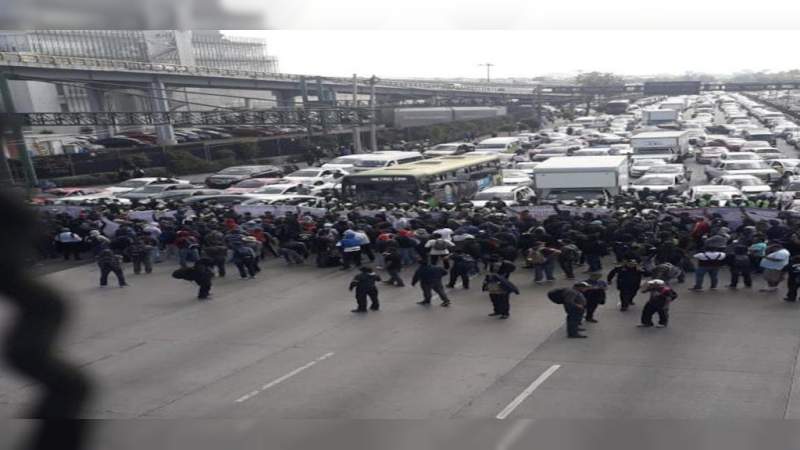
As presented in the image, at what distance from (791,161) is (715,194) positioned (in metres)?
9.04

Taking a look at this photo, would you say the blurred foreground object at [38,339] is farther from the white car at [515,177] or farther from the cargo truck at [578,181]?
the white car at [515,177]

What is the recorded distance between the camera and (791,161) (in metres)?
A: 23.2

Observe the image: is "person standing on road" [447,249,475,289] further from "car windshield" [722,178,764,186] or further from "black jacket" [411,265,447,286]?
"car windshield" [722,178,764,186]

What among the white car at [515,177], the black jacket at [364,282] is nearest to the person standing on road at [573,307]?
the black jacket at [364,282]

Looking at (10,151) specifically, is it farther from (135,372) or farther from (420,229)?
(420,229)

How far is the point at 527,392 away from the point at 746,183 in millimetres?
15354

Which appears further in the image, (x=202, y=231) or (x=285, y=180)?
(x=285, y=180)

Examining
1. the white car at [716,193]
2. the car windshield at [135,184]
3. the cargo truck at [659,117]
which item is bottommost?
the cargo truck at [659,117]

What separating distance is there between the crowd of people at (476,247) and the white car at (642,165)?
982cm

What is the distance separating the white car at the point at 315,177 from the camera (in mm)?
23391

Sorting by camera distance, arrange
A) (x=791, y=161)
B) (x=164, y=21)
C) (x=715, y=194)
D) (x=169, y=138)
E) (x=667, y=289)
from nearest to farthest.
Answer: (x=164, y=21) < (x=667, y=289) < (x=715, y=194) < (x=791, y=161) < (x=169, y=138)

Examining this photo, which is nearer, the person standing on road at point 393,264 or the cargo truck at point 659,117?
the person standing on road at point 393,264

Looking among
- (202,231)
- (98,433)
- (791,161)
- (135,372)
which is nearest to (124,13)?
(98,433)

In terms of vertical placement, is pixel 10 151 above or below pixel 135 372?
above
